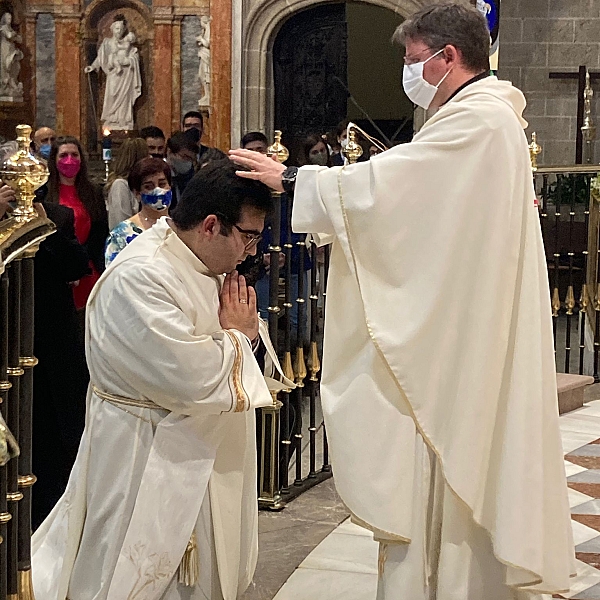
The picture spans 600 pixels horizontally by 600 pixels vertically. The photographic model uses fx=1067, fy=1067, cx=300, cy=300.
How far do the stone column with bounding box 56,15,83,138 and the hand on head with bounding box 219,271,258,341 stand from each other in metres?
11.1

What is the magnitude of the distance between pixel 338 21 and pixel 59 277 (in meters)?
9.84

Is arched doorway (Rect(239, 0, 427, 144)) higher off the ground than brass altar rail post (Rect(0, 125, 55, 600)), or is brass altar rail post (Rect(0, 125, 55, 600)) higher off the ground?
arched doorway (Rect(239, 0, 427, 144))

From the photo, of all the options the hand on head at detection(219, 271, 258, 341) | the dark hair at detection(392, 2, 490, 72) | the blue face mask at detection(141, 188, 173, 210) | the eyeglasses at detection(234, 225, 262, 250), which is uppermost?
the dark hair at detection(392, 2, 490, 72)

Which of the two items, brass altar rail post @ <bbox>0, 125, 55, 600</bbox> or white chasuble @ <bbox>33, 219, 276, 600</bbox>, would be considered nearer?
brass altar rail post @ <bbox>0, 125, 55, 600</bbox>

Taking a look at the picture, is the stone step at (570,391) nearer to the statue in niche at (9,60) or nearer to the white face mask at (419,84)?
the white face mask at (419,84)

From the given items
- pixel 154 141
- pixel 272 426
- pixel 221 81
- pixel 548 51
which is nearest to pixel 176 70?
pixel 221 81

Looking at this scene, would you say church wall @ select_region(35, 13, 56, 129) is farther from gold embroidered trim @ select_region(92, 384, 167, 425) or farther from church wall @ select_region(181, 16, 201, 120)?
gold embroidered trim @ select_region(92, 384, 167, 425)

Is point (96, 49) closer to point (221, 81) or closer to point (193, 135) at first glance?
point (221, 81)

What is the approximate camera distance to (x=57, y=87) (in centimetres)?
1373

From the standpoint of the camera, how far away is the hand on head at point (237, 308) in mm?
3088

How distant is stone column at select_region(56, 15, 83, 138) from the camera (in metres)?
13.7

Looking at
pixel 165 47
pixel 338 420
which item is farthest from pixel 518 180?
pixel 165 47

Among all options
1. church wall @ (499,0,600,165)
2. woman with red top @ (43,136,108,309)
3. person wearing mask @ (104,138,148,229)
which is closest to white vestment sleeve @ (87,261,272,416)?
woman with red top @ (43,136,108,309)

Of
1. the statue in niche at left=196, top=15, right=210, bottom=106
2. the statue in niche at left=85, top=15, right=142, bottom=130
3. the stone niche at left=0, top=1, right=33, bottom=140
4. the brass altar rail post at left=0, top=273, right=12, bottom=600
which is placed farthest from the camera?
the stone niche at left=0, top=1, right=33, bottom=140
